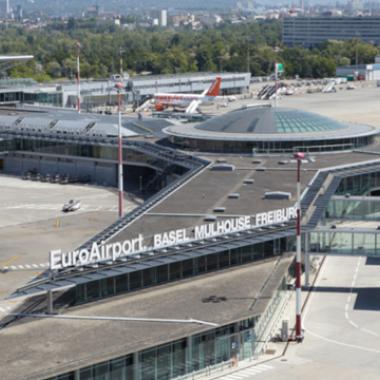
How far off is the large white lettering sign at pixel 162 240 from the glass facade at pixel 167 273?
5.93ft

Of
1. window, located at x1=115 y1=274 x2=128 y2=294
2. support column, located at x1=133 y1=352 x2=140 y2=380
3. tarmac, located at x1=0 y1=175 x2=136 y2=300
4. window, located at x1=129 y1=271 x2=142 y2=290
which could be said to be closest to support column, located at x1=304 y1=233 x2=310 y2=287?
window, located at x1=129 y1=271 x2=142 y2=290

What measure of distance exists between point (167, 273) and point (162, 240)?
2.96 m

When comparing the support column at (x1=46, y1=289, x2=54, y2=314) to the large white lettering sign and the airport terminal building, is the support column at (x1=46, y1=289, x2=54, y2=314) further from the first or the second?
the large white lettering sign

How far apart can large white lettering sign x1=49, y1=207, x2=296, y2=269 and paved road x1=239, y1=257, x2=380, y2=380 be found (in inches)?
255

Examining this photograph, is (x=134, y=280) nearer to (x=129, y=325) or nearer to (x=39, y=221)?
(x=129, y=325)

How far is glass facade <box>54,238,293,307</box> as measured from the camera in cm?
7600

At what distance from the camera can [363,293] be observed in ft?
287

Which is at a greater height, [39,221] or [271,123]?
[271,123]

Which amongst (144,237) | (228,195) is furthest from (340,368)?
(228,195)

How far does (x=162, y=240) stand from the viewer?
83250 mm

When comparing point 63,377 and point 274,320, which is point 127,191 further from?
point 63,377

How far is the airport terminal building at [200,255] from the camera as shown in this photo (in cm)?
6731

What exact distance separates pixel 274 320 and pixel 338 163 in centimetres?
4832

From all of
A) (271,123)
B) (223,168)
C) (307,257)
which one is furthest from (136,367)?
(271,123)
